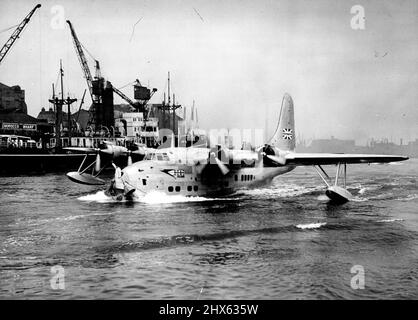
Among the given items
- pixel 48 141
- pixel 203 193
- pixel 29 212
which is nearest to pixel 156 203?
pixel 203 193

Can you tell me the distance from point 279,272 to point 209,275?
9.24 feet

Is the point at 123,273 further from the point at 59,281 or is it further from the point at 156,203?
the point at 156,203

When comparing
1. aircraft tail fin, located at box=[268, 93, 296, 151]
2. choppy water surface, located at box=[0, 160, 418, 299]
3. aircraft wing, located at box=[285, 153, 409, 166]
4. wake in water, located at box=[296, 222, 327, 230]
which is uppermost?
aircraft tail fin, located at box=[268, 93, 296, 151]

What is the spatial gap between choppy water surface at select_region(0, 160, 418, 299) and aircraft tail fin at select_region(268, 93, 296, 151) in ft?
40.3

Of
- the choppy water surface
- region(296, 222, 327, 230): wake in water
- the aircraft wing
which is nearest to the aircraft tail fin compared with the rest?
the aircraft wing

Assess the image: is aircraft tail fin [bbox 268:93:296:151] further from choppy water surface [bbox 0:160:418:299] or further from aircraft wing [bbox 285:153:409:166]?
choppy water surface [bbox 0:160:418:299]

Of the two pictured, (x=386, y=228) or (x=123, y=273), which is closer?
(x=123, y=273)

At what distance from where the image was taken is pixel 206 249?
1878cm

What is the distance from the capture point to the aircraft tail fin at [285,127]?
1724 inches

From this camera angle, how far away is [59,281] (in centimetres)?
1428

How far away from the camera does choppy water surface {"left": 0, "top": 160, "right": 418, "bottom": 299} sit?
13711mm

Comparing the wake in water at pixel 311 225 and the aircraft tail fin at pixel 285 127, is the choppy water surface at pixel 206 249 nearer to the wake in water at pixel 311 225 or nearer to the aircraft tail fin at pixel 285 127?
the wake in water at pixel 311 225
